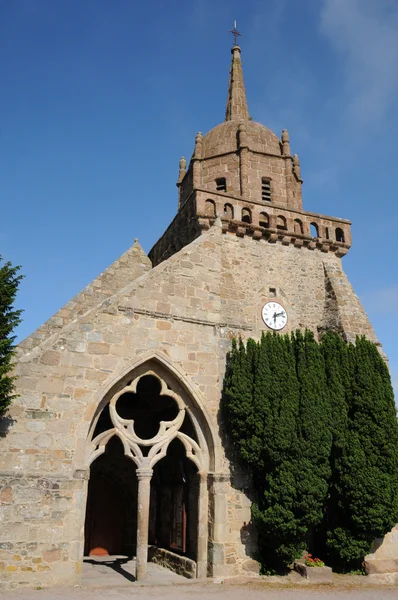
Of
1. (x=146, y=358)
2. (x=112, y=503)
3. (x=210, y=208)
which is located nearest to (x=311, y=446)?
(x=146, y=358)

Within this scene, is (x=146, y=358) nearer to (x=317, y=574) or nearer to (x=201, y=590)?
(x=201, y=590)

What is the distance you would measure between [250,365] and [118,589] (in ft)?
15.7

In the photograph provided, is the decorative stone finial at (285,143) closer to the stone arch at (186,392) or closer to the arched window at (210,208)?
the arched window at (210,208)

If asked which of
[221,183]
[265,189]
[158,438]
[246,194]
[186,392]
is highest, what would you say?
[221,183]

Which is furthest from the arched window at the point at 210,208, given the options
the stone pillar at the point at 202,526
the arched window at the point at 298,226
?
the stone pillar at the point at 202,526

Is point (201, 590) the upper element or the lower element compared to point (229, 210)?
lower

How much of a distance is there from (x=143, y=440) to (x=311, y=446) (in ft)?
10.9

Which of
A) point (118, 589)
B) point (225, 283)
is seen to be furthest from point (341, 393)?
point (118, 589)

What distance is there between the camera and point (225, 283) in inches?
484

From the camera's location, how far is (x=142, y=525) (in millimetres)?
9781

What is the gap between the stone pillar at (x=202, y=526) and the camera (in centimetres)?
1015

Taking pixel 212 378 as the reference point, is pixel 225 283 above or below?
above

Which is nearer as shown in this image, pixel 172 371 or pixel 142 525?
pixel 142 525

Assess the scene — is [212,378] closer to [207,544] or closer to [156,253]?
[207,544]
